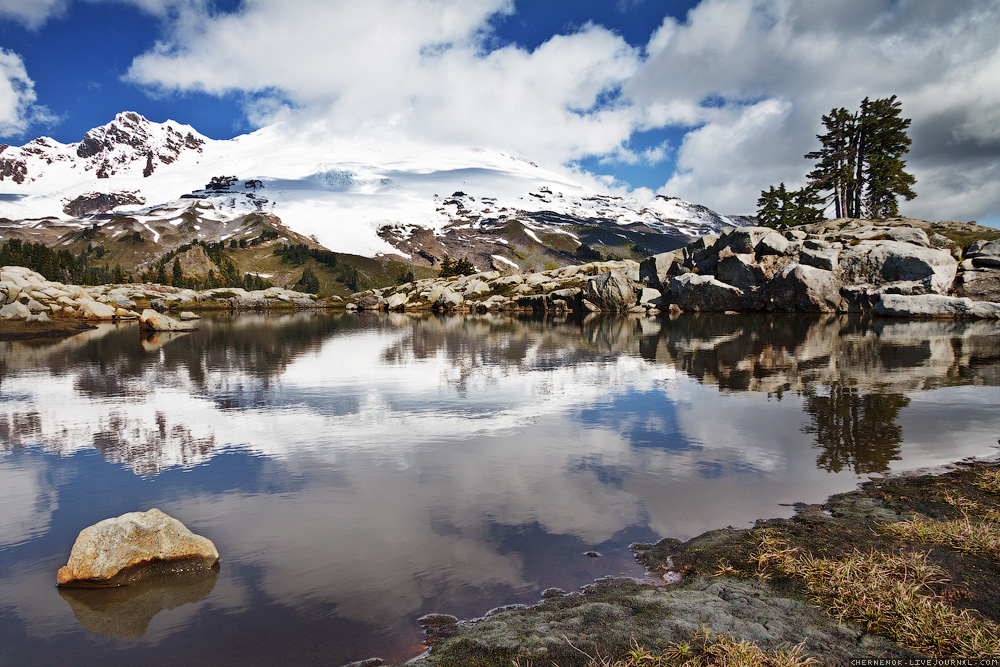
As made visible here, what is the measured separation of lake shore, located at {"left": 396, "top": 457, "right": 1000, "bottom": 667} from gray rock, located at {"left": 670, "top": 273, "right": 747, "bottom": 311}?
9318 cm

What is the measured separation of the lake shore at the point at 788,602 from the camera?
6.51 metres

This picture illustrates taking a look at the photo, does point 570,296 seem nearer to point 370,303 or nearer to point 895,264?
point 895,264

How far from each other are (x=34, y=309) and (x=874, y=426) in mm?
123868

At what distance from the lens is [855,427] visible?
18047 mm

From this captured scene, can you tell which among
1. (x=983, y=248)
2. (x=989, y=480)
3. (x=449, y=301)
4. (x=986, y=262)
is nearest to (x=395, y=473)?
(x=989, y=480)

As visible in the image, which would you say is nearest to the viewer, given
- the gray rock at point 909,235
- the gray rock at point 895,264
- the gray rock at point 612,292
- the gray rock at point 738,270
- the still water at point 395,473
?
the still water at point 395,473

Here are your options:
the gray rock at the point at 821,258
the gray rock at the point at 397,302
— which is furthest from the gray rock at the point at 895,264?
the gray rock at the point at 397,302

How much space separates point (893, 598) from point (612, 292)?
108611 mm

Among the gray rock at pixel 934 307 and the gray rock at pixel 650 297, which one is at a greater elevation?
the gray rock at pixel 650 297

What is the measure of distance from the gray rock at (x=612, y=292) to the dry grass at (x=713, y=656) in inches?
4291

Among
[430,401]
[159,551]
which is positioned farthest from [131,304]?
[159,551]

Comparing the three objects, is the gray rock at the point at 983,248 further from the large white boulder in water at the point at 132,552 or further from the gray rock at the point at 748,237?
the large white boulder in water at the point at 132,552

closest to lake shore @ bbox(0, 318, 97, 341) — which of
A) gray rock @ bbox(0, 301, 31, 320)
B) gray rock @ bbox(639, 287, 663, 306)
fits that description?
gray rock @ bbox(0, 301, 31, 320)

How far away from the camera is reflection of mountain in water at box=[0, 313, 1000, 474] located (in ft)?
60.8
